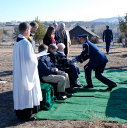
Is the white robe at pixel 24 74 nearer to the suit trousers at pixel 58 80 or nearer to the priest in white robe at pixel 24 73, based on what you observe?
the priest in white robe at pixel 24 73

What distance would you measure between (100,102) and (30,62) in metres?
2.18

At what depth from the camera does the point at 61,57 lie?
808 centimetres

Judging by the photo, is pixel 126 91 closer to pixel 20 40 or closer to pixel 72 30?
pixel 20 40

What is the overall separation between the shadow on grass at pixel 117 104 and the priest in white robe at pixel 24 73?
1.54m

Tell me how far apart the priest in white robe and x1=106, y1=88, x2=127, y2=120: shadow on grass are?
5.06 ft

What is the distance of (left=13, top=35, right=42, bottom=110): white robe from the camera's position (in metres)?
5.41

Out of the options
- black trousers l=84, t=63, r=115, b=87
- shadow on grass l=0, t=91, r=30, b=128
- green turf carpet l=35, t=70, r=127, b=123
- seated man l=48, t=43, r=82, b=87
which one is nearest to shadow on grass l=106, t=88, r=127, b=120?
green turf carpet l=35, t=70, r=127, b=123

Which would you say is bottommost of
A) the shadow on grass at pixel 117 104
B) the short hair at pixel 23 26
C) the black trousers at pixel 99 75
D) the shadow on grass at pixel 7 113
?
the shadow on grass at pixel 7 113

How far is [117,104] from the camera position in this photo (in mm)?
6668

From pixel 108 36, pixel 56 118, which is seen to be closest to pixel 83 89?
pixel 56 118

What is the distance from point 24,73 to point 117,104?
2344mm

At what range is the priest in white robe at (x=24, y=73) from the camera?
5.41 meters

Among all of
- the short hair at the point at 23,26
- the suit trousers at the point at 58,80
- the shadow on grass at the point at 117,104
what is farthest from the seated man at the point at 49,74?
the short hair at the point at 23,26

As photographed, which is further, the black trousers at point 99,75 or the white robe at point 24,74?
the black trousers at point 99,75
